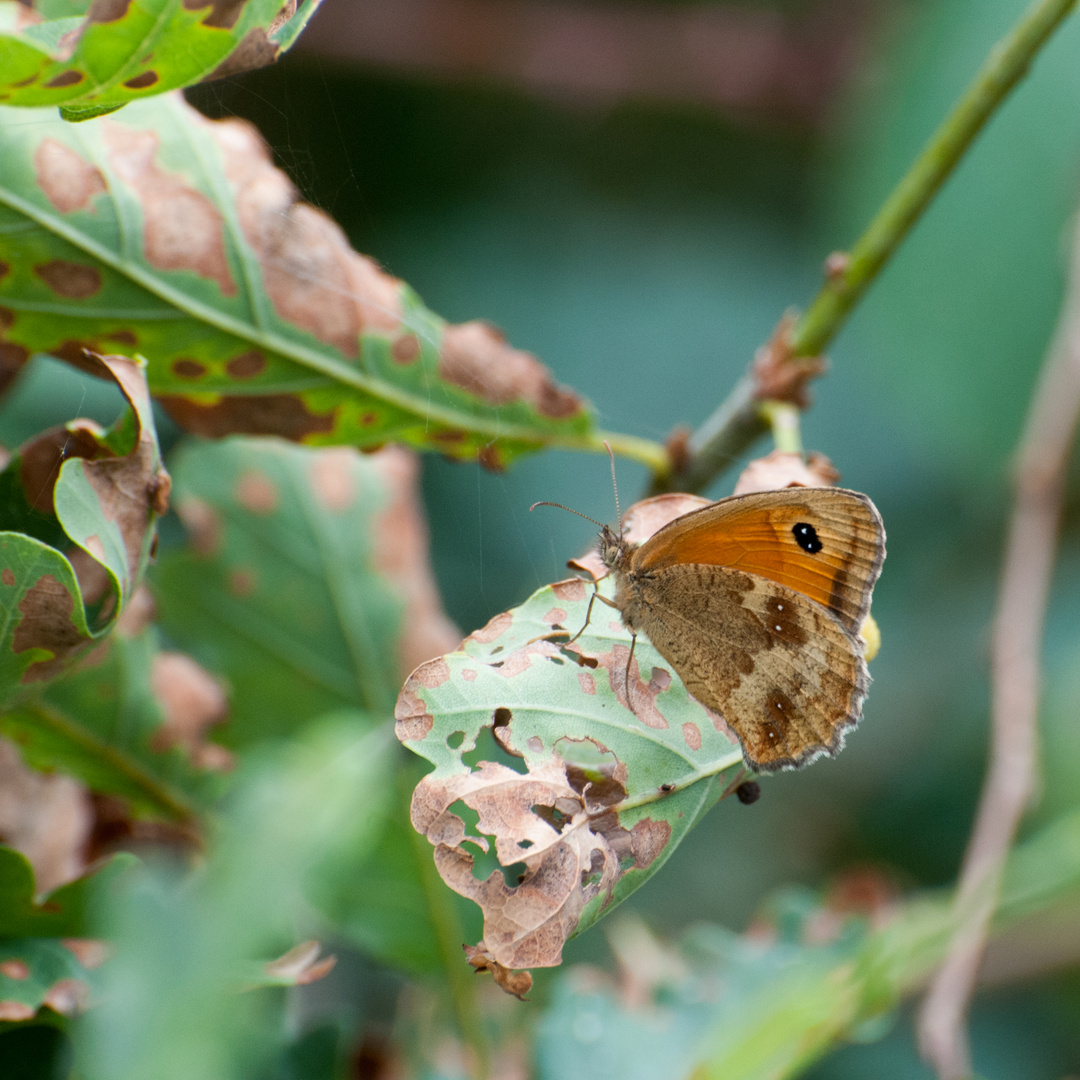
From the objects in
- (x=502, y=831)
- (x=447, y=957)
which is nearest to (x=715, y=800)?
(x=502, y=831)

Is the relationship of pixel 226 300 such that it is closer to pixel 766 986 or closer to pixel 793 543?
pixel 793 543

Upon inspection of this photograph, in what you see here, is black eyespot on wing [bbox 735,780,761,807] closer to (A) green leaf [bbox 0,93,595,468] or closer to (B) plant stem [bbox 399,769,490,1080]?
(A) green leaf [bbox 0,93,595,468]

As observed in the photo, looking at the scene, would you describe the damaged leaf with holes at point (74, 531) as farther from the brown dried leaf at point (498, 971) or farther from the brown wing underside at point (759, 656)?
the brown wing underside at point (759, 656)

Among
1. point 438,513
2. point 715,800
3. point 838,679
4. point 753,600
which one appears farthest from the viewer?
point 438,513

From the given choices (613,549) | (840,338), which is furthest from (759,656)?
(840,338)

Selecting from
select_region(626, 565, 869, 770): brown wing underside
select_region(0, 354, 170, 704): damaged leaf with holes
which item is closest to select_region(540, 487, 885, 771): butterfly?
select_region(626, 565, 869, 770): brown wing underside

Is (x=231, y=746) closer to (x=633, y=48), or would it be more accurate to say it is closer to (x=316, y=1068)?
(x=316, y=1068)
